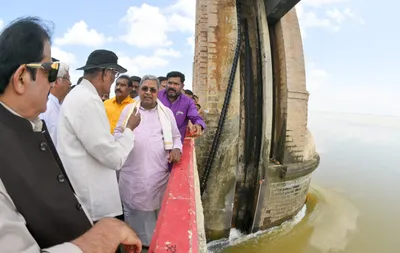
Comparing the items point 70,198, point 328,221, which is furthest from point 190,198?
point 328,221

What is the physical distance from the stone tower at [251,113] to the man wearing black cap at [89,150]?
353 centimetres

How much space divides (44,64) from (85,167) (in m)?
0.87

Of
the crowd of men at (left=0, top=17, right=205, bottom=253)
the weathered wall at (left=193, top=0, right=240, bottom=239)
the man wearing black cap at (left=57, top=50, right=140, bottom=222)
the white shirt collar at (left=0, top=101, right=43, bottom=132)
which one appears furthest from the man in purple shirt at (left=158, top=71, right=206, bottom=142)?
the white shirt collar at (left=0, top=101, right=43, bottom=132)

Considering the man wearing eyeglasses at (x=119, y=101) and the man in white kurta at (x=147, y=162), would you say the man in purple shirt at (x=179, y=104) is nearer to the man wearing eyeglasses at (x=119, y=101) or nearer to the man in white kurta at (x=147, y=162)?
the man wearing eyeglasses at (x=119, y=101)

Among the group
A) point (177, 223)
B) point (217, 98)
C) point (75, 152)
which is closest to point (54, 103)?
point (75, 152)

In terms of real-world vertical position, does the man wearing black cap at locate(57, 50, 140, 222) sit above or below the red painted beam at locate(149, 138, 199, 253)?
above

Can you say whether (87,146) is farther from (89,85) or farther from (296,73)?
(296,73)

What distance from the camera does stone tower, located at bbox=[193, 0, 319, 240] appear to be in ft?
17.0

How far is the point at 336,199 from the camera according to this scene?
9.02 metres

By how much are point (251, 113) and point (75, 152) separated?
14.8 feet

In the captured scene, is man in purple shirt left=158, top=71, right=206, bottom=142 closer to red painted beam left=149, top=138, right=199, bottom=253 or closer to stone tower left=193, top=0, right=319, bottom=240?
stone tower left=193, top=0, right=319, bottom=240

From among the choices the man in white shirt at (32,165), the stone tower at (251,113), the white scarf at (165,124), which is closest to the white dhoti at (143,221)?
the white scarf at (165,124)

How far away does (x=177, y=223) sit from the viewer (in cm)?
126

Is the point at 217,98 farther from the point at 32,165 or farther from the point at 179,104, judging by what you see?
the point at 32,165
